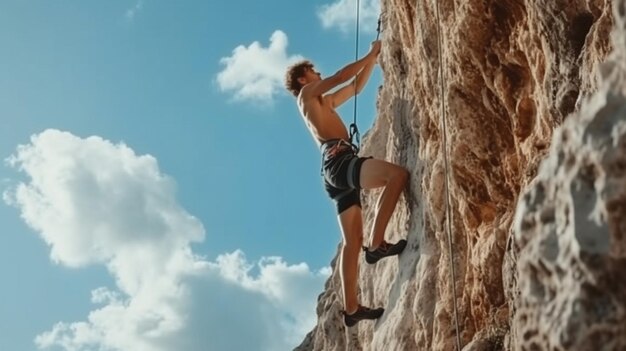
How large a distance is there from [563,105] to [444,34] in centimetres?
234

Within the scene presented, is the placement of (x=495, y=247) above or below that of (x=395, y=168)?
below

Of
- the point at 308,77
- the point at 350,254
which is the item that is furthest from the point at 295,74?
the point at 350,254

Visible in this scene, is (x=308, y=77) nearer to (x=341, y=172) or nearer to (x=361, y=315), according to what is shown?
(x=341, y=172)

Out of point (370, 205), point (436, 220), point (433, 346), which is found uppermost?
point (370, 205)

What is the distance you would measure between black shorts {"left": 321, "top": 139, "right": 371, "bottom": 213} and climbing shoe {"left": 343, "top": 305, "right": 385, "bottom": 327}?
101 centimetres

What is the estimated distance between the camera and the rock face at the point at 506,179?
8.78ft

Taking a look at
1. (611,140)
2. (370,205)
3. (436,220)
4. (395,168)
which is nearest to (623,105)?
(611,140)

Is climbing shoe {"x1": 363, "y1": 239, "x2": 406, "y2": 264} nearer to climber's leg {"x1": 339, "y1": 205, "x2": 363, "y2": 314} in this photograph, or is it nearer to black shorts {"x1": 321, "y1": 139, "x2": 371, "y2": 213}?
climber's leg {"x1": 339, "y1": 205, "x2": 363, "y2": 314}

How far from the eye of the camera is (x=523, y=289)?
119 inches

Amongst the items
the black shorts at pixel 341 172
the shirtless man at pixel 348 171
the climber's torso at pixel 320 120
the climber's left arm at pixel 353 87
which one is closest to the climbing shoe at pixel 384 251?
the shirtless man at pixel 348 171

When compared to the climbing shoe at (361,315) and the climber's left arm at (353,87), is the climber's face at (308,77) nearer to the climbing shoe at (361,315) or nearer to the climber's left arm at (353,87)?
the climber's left arm at (353,87)

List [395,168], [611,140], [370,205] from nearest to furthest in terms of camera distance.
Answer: [611,140]
[395,168]
[370,205]

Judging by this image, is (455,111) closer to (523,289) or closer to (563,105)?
(563,105)

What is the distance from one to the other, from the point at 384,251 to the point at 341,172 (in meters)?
0.90
